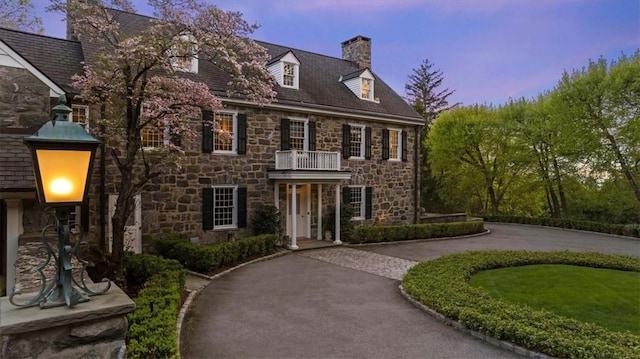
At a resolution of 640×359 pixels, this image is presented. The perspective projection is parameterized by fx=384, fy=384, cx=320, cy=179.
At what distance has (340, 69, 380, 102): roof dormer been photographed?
1834 centimetres

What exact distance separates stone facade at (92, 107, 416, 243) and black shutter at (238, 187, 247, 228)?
0.21 meters

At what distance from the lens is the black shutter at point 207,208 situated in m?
13.2

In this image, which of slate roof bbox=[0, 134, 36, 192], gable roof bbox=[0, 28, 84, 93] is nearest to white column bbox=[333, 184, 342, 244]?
gable roof bbox=[0, 28, 84, 93]

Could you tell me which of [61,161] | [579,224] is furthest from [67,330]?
[579,224]

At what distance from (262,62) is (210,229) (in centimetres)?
666

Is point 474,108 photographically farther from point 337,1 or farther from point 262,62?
point 262,62

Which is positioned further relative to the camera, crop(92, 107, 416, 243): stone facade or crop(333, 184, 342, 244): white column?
crop(333, 184, 342, 244): white column

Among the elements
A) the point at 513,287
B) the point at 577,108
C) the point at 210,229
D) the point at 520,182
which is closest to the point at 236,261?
the point at 210,229

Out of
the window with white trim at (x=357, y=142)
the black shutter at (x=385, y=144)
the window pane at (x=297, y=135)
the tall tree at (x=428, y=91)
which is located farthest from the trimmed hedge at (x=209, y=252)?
the tall tree at (x=428, y=91)

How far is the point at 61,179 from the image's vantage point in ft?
8.05

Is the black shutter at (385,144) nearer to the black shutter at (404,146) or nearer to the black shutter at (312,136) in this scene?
the black shutter at (404,146)

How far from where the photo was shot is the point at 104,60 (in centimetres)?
728

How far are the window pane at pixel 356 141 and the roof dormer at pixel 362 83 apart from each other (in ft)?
6.56

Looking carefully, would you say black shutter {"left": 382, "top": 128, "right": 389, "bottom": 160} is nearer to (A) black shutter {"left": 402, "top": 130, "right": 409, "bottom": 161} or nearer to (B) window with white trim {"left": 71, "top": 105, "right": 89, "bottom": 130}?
(A) black shutter {"left": 402, "top": 130, "right": 409, "bottom": 161}
